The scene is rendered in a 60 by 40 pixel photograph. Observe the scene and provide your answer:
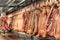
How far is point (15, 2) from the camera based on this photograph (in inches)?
535

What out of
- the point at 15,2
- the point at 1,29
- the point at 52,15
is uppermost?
the point at 15,2

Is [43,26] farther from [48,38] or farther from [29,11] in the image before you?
[29,11]

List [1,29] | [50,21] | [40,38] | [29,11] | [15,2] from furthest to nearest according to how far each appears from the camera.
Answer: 1. [1,29]
2. [15,2]
3. [29,11]
4. [40,38]
5. [50,21]

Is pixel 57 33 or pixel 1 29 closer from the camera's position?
pixel 57 33

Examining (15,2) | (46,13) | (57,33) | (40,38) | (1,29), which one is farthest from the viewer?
(1,29)

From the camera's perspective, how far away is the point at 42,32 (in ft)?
24.0

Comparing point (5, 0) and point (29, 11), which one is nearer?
point (29, 11)

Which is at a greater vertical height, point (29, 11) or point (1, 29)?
point (29, 11)

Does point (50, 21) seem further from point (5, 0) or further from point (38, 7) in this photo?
point (5, 0)

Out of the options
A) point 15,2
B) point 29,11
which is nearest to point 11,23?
point 15,2

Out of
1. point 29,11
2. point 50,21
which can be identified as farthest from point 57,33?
Answer: point 29,11

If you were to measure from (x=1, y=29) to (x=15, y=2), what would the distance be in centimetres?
378

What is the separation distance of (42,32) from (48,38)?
1.86 ft

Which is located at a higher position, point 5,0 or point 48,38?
point 5,0
